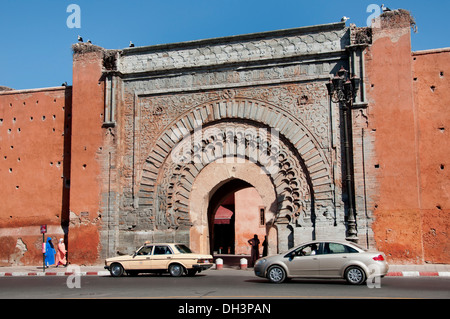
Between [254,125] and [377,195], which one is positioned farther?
[254,125]

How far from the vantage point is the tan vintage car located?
42.5 ft

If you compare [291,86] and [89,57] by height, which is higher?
[89,57]

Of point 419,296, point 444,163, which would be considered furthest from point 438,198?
point 419,296

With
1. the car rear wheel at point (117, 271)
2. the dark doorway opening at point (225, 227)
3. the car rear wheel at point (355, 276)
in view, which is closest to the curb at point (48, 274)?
the car rear wheel at point (117, 271)

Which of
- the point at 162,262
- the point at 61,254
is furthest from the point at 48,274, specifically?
the point at 162,262

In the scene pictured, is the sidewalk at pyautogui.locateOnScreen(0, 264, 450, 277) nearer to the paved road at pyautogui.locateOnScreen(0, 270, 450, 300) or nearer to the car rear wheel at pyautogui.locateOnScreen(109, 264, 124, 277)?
the paved road at pyautogui.locateOnScreen(0, 270, 450, 300)

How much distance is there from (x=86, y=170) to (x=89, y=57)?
3.67m

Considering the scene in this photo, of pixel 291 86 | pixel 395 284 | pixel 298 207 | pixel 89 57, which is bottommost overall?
pixel 395 284

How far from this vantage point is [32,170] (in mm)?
18281

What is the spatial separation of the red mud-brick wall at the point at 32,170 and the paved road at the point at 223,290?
21.4 ft

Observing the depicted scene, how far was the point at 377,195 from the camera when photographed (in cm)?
1454

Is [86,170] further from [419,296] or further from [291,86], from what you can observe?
[419,296]

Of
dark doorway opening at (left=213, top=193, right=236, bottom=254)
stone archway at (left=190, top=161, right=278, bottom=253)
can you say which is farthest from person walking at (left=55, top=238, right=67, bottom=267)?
dark doorway opening at (left=213, top=193, right=236, bottom=254)

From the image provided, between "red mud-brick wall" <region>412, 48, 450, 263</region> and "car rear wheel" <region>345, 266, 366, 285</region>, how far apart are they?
483cm
